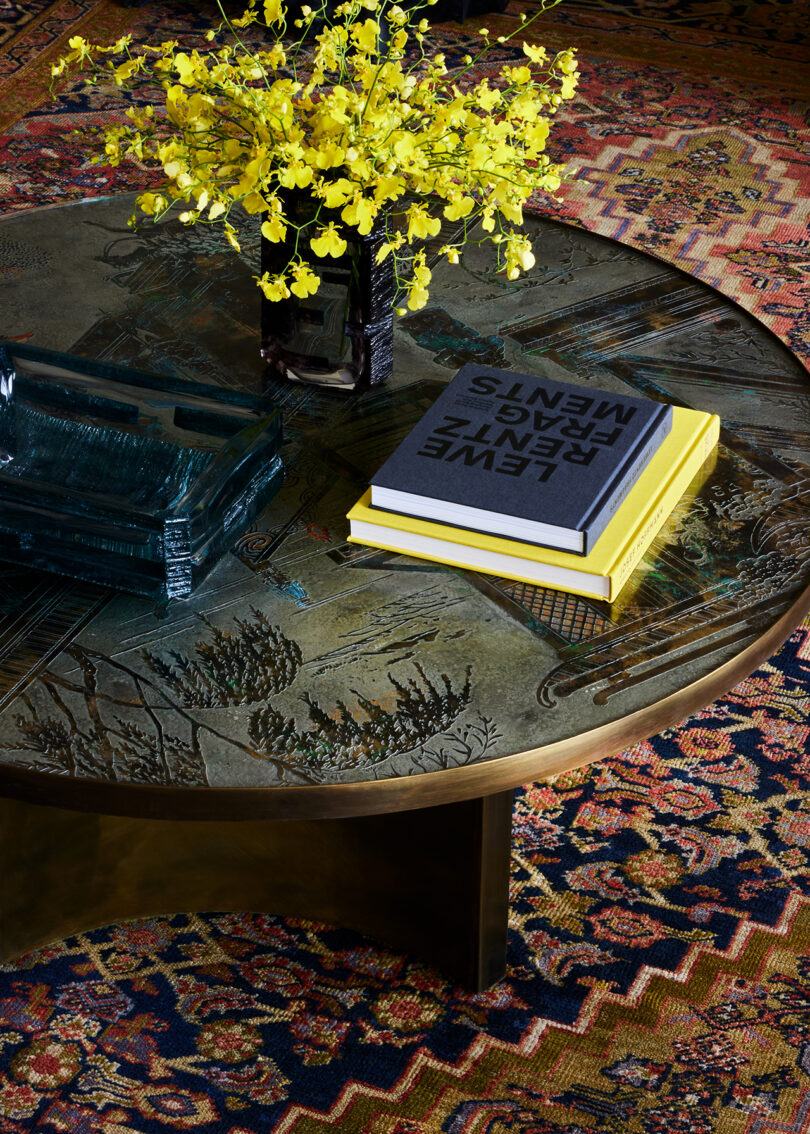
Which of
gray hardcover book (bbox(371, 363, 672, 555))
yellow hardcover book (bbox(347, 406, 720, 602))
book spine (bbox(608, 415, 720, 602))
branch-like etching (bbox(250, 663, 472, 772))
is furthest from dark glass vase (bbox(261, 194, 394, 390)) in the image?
branch-like etching (bbox(250, 663, 472, 772))

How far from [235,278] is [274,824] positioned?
737 millimetres

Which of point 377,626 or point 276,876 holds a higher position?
point 377,626

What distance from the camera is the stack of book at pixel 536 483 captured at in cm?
127

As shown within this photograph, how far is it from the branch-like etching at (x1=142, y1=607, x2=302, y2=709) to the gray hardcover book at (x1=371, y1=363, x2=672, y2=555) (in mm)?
198

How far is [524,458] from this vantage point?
4.41ft

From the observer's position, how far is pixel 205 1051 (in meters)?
1.53

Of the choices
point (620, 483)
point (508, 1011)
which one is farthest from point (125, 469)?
point (508, 1011)

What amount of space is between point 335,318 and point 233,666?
50 cm

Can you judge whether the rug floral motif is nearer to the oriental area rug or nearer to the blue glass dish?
the oriental area rug

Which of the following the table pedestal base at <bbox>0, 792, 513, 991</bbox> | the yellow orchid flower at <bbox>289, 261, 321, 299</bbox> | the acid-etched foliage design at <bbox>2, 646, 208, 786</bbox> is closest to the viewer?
the acid-etched foliage design at <bbox>2, 646, 208, 786</bbox>

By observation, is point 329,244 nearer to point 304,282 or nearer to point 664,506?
point 304,282

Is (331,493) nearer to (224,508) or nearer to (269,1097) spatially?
(224,508)

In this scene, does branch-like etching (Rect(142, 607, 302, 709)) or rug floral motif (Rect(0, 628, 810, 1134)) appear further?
rug floral motif (Rect(0, 628, 810, 1134))

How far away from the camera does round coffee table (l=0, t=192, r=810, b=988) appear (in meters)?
1.11
